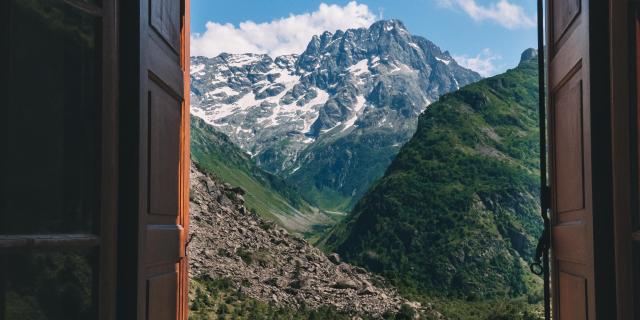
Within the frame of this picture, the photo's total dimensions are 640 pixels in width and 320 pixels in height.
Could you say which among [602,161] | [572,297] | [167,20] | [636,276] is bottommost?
[572,297]

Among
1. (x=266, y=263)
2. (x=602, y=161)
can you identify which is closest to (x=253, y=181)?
(x=266, y=263)

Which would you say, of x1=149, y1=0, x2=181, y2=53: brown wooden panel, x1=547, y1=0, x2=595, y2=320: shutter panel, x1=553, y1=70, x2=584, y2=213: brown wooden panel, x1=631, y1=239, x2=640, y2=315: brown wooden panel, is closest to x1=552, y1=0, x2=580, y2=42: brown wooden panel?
x1=547, y1=0, x2=595, y2=320: shutter panel

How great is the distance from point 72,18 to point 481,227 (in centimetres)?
5730

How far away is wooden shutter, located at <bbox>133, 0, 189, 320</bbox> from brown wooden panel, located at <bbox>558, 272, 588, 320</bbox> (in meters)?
1.78

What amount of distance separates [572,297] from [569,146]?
684 millimetres

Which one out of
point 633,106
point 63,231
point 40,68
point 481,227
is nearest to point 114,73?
point 40,68

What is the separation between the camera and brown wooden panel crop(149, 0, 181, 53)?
2.96m

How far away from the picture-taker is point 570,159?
3.15 meters

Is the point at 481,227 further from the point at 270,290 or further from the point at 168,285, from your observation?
the point at 168,285

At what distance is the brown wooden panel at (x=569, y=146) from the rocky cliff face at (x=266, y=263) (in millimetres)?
21325

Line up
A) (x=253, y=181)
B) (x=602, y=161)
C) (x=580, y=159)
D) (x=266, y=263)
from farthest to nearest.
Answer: (x=253, y=181)
(x=266, y=263)
(x=580, y=159)
(x=602, y=161)

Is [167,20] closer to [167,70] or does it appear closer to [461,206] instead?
[167,70]

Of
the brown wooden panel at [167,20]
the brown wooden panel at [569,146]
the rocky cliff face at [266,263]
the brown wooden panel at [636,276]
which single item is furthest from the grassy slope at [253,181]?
the brown wooden panel at [636,276]

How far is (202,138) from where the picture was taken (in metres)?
124
